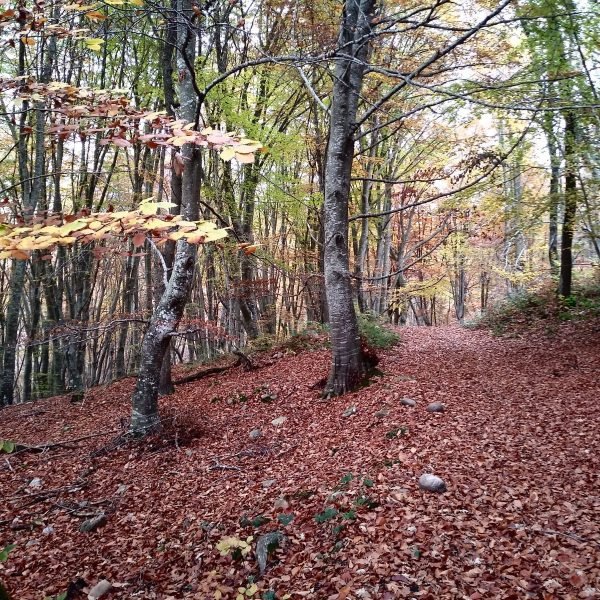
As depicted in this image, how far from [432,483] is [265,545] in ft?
4.98

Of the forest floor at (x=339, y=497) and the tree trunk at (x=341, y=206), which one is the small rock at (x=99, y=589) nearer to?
the forest floor at (x=339, y=497)

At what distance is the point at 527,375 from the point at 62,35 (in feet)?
23.6

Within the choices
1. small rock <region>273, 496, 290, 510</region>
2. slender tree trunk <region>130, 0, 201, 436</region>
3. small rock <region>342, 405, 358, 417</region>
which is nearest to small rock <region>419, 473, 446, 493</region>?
small rock <region>273, 496, 290, 510</region>

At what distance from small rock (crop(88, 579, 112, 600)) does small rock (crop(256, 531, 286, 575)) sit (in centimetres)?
116

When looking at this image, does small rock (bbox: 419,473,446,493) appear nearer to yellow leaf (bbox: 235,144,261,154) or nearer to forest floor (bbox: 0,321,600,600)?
forest floor (bbox: 0,321,600,600)

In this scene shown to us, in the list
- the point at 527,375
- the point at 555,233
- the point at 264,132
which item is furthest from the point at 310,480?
the point at 555,233

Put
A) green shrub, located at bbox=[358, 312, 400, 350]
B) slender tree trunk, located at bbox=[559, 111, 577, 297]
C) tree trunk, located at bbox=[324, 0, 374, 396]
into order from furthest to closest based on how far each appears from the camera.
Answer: green shrub, located at bbox=[358, 312, 400, 350], slender tree trunk, located at bbox=[559, 111, 577, 297], tree trunk, located at bbox=[324, 0, 374, 396]

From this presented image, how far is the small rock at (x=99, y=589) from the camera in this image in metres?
2.97

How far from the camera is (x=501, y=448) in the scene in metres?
3.97

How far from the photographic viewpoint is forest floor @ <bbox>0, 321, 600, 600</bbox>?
9.04ft

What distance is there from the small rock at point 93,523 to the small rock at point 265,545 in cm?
175

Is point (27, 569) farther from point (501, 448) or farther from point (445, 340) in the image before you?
point (445, 340)

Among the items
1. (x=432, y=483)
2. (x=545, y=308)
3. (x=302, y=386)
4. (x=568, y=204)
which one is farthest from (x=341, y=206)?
(x=545, y=308)

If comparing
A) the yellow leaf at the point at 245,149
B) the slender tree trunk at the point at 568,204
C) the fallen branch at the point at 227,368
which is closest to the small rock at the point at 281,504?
the yellow leaf at the point at 245,149
